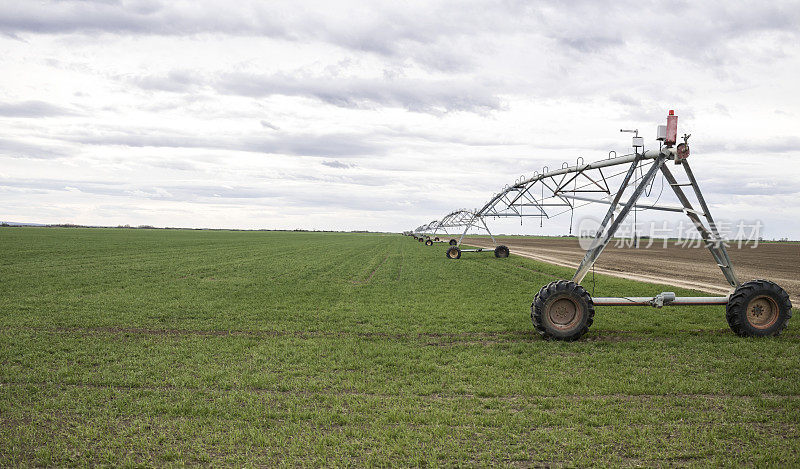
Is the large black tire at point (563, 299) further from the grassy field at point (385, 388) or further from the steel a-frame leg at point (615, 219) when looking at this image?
the steel a-frame leg at point (615, 219)

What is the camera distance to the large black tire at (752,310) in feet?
34.7

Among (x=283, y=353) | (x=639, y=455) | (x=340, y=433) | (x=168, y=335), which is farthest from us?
(x=168, y=335)

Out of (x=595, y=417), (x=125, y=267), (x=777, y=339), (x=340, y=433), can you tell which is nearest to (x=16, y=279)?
(x=125, y=267)

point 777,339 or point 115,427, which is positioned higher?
point 777,339

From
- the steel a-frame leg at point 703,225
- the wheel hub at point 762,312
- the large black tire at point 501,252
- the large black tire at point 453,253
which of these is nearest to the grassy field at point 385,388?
the wheel hub at point 762,312

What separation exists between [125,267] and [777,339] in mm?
29423

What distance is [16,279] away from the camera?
21047mm

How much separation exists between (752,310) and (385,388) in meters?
9.02

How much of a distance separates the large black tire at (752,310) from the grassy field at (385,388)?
1.29 feet

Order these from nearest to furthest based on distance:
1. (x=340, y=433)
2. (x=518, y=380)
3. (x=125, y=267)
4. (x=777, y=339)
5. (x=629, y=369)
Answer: (x=340, y=433) → (x=518, y=380) → (x=629, y=369) → (x=777, y=339) → (x=125, y=267)

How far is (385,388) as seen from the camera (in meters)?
7.29

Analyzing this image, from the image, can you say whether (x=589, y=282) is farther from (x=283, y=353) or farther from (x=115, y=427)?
(x=115, y=427)

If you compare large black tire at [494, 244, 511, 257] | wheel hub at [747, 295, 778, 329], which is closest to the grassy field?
wheel hub at [747, 295, 778, 329]

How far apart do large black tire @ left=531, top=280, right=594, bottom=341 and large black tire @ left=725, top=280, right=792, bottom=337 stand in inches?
135
